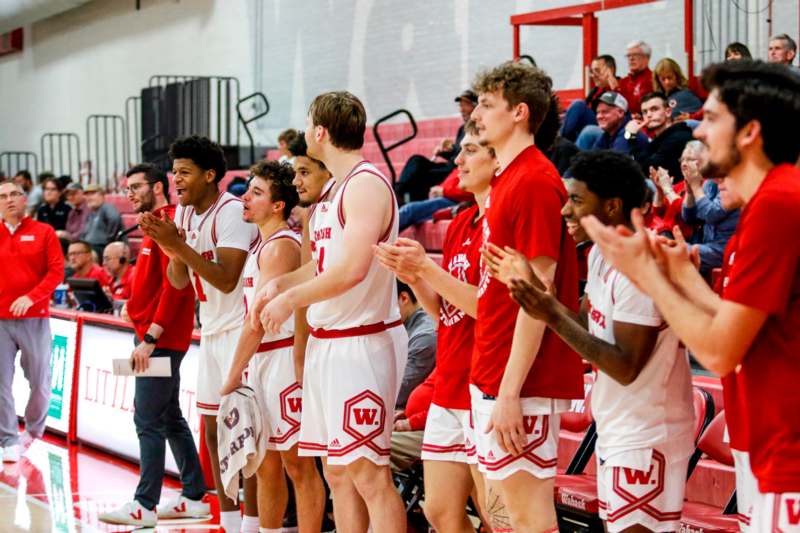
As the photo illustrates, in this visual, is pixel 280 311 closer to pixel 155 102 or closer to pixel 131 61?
pixel 155 102

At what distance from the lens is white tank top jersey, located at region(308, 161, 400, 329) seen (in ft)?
15.3

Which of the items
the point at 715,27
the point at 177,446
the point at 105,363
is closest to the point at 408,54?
the point at 715,27

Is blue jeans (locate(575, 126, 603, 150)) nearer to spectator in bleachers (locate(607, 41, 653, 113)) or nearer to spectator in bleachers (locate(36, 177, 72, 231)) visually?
spectator in bleachers (locate(607, 41, 653, 113))

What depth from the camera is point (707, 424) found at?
486cm

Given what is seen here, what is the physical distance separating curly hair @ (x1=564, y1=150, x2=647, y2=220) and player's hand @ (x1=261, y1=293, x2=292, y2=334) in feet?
4.23

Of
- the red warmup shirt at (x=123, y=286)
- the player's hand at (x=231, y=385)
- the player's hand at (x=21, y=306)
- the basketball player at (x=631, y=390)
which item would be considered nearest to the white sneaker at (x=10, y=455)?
the player's hand at (x=21, y=306)

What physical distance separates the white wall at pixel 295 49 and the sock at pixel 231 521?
216 inches

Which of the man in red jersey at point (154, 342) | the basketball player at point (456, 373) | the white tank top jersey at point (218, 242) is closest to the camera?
the basketball player at point (456, 373)

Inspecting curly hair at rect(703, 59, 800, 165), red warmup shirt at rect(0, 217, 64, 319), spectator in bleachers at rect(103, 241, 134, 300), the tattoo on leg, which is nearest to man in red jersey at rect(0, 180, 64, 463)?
red warmup shirt at rect(0, 217, 64, 319)

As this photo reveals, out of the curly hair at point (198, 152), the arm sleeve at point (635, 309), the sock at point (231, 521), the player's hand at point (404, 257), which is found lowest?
the sock at point (231, 521)

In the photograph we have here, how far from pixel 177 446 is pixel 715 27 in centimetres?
648

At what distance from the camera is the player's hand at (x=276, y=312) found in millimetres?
4430

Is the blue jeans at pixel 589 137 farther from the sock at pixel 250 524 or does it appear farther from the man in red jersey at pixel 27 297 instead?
the sock at pixel 250 524

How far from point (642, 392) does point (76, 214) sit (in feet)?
43.6
